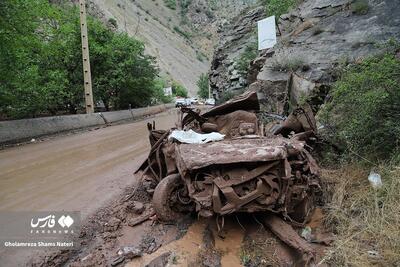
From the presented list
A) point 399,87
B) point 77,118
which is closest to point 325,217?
point 399,87

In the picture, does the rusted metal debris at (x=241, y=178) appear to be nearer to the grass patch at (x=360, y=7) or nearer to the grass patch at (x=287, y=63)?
the grass patch at (x=287, y=63)

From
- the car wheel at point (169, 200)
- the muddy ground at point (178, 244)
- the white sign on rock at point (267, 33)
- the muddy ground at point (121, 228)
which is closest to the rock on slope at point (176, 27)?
the white sign on rock at point (267, 33)

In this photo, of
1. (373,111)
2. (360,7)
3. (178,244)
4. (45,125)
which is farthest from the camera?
(45,125)

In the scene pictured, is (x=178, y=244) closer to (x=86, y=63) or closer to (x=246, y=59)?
(x=86, y=63)

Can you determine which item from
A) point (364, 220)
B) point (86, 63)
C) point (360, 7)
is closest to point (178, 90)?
point (86, 63)

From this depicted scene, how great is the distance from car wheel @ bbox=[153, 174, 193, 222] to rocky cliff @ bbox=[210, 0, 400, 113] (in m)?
4.98

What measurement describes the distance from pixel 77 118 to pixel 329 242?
15.3m

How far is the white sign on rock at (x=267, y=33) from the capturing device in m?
13.2

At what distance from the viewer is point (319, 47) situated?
1323 centimetres

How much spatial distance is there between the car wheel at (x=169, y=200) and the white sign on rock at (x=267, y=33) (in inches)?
377

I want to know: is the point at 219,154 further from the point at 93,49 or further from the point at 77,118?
the point at 93,49

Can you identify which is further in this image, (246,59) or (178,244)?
(246,59)

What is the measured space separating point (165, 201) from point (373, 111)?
371 cm

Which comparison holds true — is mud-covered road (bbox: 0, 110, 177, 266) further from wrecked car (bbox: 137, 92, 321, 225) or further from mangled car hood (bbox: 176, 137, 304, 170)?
mangled car hood (bbox: 176, 137, 304, 170)
